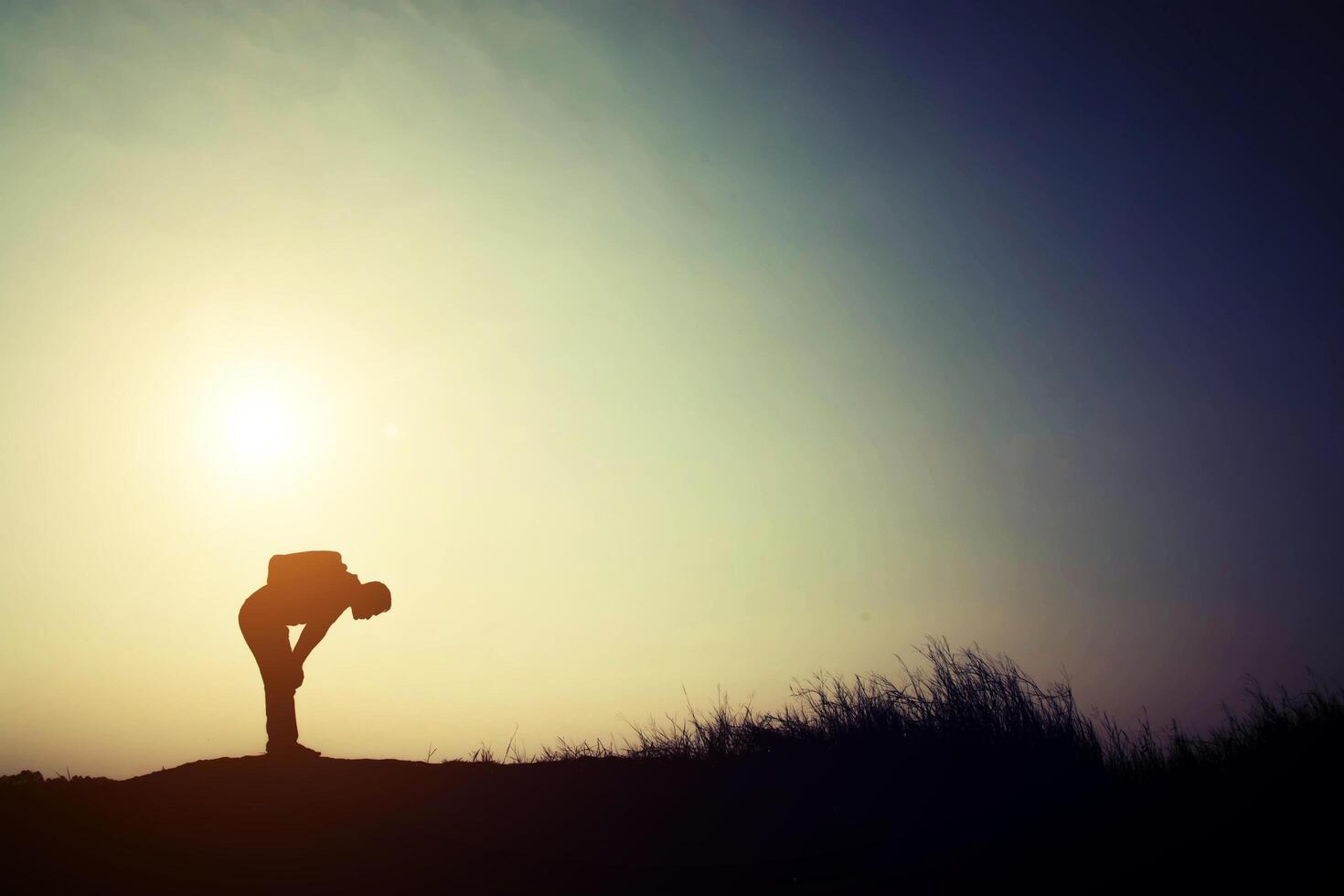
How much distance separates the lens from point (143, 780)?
7809 millimetres

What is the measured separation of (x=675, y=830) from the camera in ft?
21.2

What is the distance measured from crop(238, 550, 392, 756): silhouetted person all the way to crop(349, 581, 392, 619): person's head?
10 millimetres

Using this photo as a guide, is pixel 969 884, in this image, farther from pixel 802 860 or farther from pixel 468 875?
pixel 468 875

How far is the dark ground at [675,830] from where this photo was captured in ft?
16.9

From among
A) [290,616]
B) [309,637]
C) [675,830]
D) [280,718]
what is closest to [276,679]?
[280,718]

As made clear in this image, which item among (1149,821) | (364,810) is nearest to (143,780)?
(364,810)

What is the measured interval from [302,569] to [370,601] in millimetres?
823

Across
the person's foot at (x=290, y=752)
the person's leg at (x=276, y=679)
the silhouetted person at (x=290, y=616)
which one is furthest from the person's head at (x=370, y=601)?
the person's foot at (x=290, y=752)

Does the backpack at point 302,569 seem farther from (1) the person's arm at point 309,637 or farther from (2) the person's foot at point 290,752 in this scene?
(2) the person's foot at point 290,752

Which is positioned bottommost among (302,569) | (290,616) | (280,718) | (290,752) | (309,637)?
(290,752)

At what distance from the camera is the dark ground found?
516 cm

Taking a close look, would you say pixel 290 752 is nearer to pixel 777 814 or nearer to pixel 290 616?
pixel 290 616

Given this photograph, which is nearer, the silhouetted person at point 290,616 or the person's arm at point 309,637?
the silhouetted person at point 290,616

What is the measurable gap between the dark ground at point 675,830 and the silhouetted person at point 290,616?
0.47m
